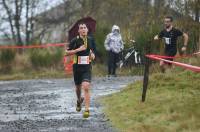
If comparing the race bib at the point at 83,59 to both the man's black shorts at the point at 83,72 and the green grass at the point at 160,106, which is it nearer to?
the man's black shorts at the point at 83,72

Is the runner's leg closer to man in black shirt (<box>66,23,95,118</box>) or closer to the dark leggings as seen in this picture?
man in black shirt (<box>66,23,95,118</box>)

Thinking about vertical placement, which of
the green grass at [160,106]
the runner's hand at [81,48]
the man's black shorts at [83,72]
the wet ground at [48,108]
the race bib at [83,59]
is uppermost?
the runner's hand at [81,48]

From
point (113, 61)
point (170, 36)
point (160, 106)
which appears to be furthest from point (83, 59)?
point (113, 61)

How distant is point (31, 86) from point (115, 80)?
2.79 metres

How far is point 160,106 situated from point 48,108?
3.00 meters

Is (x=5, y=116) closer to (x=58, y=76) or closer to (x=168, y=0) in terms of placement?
(x=58, y=76)

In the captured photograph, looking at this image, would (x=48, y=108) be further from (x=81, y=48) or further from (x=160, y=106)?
(x=160, y=106)

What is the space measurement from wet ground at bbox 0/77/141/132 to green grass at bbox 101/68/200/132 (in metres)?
0.36

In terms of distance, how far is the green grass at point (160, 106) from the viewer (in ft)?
30.8

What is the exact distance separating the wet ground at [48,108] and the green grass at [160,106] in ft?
1.20

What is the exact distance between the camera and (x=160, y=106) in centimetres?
1109

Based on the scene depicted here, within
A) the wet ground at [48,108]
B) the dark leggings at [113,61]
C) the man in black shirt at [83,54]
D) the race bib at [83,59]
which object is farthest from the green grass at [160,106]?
the dark leggings at [113,61]

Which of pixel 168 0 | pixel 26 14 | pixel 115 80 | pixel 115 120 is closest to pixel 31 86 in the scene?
pixel 115 80

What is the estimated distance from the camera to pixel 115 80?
19719mm
